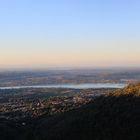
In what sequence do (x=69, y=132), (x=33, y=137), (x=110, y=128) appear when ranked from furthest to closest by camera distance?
(x=33, y=137), (x=69, y=132), (x=110, y=128)

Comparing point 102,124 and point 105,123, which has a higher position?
point 105,123

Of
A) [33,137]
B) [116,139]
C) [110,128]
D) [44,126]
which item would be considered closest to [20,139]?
[33,137]

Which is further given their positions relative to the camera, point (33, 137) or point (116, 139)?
point (33, 137)

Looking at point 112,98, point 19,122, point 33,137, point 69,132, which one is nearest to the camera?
point 69,132

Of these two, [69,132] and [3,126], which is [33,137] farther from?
[3,126]

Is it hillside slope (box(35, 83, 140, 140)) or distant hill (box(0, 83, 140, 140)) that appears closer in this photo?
hillside slope (box(35, 83, 140, 140))

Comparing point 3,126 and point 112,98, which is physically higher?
point 112,98

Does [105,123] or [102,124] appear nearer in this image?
[102,124]

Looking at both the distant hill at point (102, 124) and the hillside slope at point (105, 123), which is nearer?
the hillside slope at point (105, 123)
